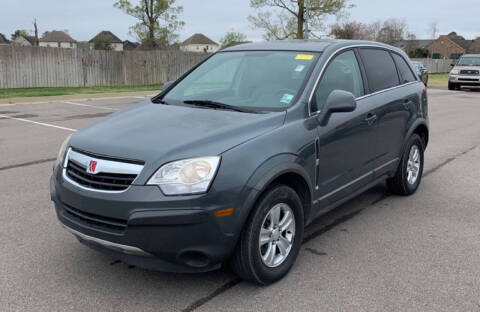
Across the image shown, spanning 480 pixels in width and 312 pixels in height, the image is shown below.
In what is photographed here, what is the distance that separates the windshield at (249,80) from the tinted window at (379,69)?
0.91 metres

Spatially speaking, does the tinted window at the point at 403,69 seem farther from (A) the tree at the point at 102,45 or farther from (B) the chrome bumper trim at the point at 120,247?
(A) the tree at the point at 102,45

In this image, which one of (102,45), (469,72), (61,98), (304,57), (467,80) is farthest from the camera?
(102,45)

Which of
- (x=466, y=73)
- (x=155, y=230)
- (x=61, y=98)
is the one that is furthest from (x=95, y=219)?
(x=466, y=73)

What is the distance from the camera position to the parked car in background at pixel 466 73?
2628cm

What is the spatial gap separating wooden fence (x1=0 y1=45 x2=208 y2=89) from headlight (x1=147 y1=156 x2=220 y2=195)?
20840 mm

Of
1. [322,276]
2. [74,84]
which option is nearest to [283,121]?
[322,276]

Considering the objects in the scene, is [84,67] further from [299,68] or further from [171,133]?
[171,133]

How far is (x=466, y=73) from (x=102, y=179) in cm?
2733

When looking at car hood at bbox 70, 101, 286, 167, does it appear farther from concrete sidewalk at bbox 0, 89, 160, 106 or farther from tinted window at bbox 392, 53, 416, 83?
concrete sidewalk at bbox 0, 89, 160, 106

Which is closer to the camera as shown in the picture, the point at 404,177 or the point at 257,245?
the point at 257,245

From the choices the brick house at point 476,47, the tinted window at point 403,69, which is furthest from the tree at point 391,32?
the tinted window at point 403,69

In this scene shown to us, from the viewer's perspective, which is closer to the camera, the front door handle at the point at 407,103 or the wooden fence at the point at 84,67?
the front door handle at the point at 407,103

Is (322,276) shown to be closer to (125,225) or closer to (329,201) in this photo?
(329,201)

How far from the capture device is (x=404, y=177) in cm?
566
